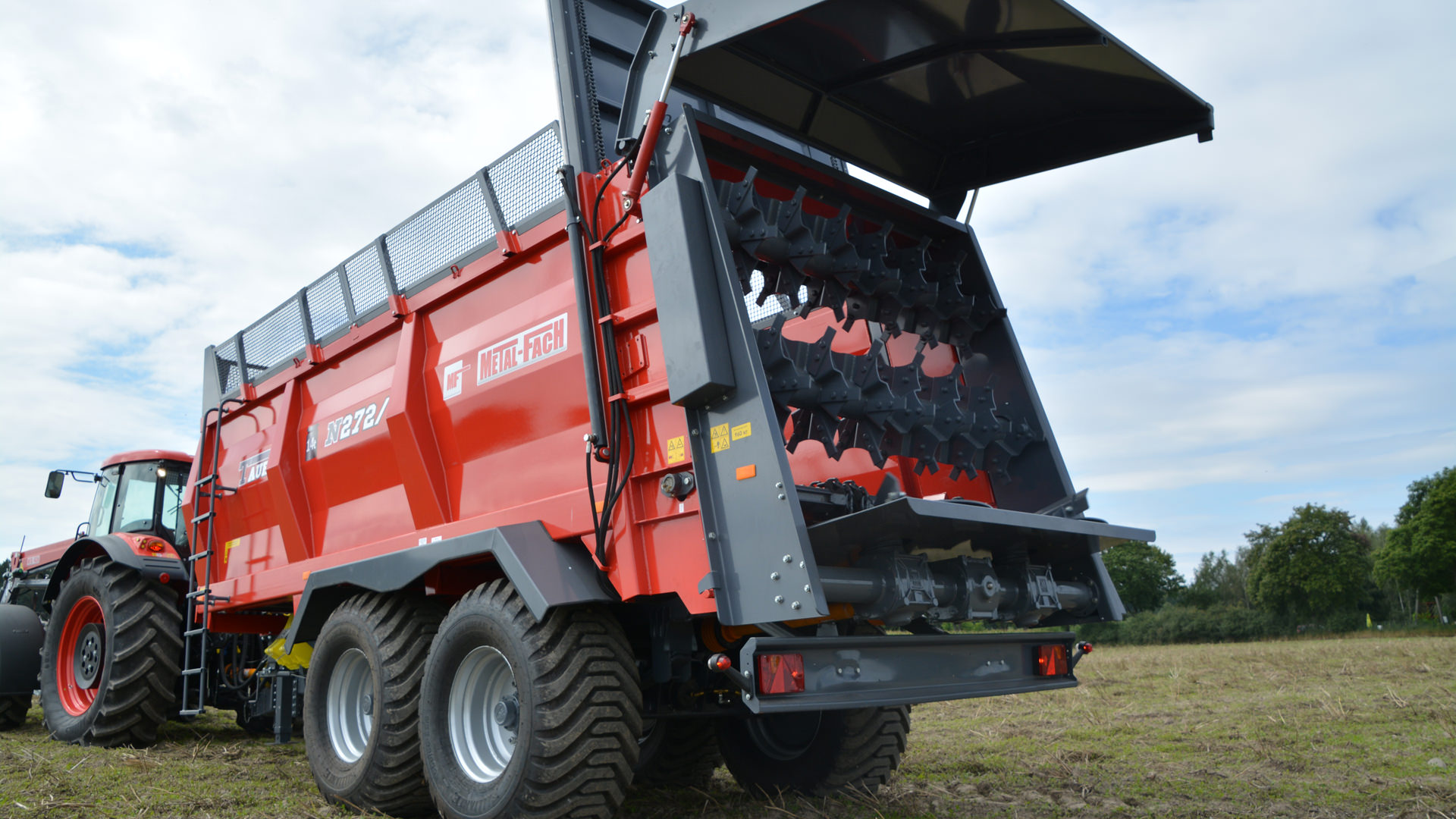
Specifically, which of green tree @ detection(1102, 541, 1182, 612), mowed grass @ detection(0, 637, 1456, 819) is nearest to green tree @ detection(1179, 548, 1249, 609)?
green tree @ detection(1102, 541, 1182, 612)

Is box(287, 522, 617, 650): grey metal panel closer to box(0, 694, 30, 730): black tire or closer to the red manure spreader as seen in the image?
the red manure spreader

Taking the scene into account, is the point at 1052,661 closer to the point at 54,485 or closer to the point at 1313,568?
the point at 54,485

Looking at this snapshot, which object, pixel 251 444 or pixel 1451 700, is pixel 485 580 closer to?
pixel 251 444

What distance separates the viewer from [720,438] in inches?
137

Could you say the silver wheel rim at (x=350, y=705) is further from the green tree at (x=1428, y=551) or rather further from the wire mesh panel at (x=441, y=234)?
the green tree at (x=1428, y=551)

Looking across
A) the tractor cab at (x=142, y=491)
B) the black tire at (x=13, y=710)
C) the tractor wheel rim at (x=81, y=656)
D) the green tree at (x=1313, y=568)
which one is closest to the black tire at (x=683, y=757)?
the tractor wheel rim at (x=81, y=656)

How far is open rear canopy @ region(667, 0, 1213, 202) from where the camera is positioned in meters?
3.89

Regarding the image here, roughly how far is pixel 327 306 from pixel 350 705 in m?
2.57

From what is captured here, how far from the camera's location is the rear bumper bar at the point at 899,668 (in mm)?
3203

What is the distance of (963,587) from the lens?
377 cm

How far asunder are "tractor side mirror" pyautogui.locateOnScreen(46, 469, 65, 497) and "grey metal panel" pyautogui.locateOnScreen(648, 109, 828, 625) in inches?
293

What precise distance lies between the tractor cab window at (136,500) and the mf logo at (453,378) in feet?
16.5

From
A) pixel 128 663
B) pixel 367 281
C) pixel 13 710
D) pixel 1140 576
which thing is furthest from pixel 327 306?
pixel 1140 576

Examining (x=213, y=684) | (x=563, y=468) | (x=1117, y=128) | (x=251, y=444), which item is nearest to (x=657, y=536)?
(x=563, y=468)
